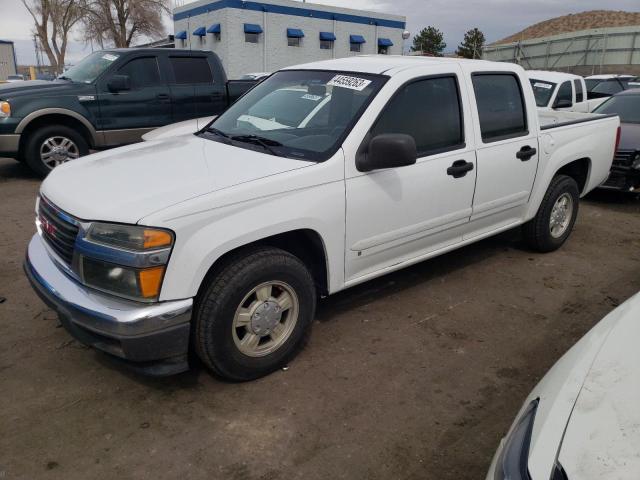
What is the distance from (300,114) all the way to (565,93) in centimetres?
921

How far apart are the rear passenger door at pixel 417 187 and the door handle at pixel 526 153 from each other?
0.67m

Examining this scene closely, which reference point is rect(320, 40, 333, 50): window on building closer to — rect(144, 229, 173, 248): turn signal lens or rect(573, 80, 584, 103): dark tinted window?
rect(573, 80, 584, 103): dark tinted window

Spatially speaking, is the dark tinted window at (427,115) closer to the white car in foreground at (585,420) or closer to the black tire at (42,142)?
the white car in foreground at (585,420)

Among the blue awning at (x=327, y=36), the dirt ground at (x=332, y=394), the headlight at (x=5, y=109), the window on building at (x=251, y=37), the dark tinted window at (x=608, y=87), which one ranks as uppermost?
the blue awning at (x=327, y=36)

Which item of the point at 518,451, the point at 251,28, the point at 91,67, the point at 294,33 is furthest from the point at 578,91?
the point at 294,33

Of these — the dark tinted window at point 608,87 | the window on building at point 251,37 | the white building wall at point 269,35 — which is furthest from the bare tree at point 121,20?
the dark tinted window at point 608,87

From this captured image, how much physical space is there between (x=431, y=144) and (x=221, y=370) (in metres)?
2.12

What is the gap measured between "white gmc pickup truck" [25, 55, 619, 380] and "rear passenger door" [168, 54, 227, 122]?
4.59 meters

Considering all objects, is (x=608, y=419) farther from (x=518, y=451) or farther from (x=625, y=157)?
(x=625, y=157)

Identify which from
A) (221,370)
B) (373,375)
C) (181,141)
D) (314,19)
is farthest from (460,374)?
(314,19)

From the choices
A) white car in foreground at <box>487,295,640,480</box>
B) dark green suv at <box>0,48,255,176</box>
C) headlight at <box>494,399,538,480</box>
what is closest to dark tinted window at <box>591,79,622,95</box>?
dark green suv at <box>0,48,255,176</box>

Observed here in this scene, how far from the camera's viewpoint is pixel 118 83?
25.8 feet

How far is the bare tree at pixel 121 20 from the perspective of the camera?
41.9m

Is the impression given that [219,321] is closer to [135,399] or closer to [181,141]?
[135,399]
